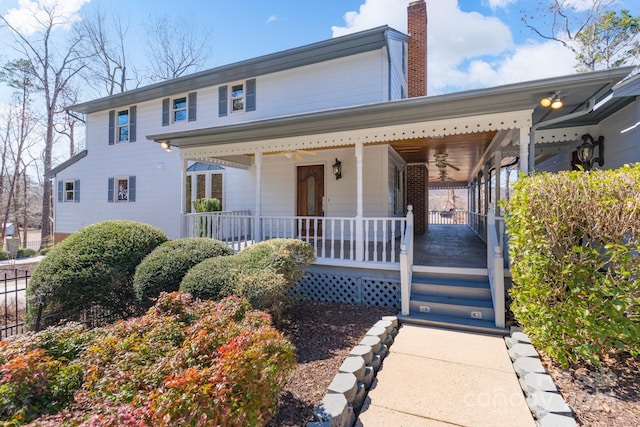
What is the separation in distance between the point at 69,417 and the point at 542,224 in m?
4.50

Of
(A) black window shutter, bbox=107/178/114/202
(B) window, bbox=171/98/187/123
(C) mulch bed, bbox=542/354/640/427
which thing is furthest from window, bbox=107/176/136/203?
(C) mulch bed, bbox=542/354/640/427

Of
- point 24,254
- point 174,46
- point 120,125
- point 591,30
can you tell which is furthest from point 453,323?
point 174,46

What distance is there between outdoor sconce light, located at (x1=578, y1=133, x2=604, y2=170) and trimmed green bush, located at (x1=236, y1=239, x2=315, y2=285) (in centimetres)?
618

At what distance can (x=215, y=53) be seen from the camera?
2105cm

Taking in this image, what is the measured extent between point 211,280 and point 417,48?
12175 millimetres

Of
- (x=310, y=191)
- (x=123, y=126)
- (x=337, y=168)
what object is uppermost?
(x=123, y=126)

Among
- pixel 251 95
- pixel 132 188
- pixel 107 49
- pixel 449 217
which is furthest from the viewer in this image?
pixel 449 217

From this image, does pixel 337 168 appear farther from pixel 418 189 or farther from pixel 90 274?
pixel 90 274

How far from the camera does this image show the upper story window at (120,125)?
13078 millimetres

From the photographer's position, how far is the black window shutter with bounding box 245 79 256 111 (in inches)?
423

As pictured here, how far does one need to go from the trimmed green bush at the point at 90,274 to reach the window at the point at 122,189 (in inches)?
322

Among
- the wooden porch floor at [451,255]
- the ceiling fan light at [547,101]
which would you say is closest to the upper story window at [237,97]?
the wooden porch floor at [451,255]

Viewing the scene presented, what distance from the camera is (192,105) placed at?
11.8 m

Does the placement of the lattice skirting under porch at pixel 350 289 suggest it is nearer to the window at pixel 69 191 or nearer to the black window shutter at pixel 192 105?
the black window shutter at pixel 192 105
